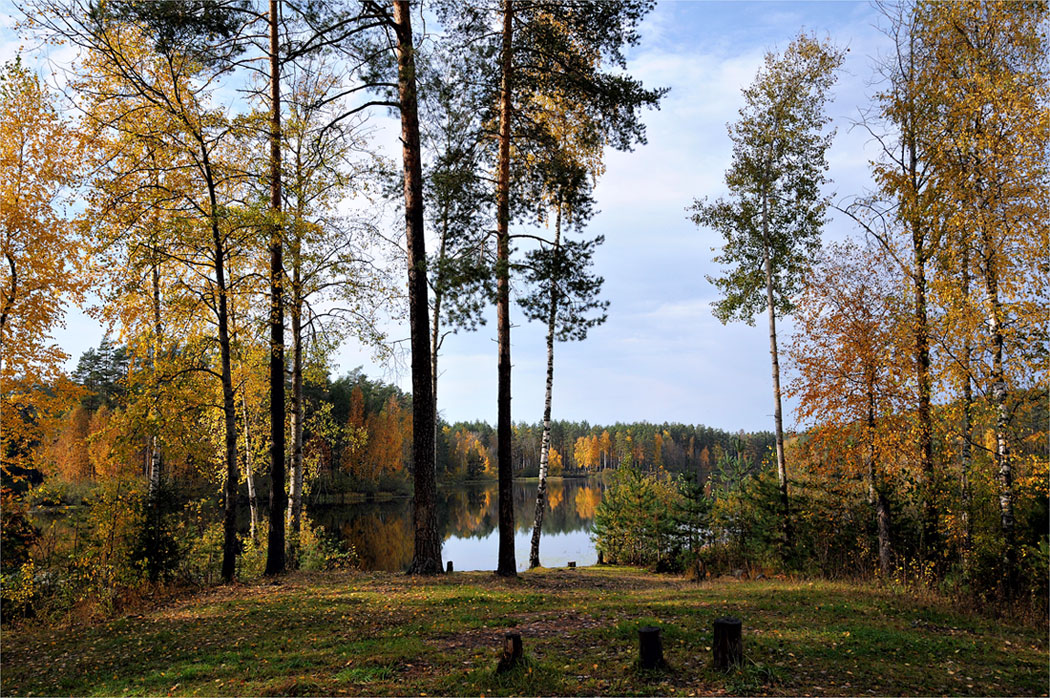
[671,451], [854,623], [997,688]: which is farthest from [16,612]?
[671,451]

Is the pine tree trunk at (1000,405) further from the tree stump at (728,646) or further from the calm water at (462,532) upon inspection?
the calm water at (462,532)

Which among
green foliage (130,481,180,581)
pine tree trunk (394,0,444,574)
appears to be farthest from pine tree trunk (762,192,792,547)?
green foliage (130,481,180,581)

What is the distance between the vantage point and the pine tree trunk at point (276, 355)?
1224cm

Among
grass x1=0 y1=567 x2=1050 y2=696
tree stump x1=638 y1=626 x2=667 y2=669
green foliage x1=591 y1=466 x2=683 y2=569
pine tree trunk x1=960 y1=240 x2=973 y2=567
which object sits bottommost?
green foliage x1=591 y1=466 x2=683 y2=569

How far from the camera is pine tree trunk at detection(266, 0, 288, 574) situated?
1224 centimetres

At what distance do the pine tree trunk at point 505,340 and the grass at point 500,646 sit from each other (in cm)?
236

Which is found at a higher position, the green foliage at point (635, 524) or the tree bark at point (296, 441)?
the tree bark at point (296, 441)

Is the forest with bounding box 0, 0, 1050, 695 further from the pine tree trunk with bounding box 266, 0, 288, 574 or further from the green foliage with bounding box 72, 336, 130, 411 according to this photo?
the green foliage with bounding box 72, 336, 130, 411

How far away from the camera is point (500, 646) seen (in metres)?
6.62

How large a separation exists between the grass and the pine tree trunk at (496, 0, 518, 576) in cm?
236

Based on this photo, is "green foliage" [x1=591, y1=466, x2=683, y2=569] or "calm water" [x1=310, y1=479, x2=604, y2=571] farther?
"calm water" [x1=310, y1=479, x2=604, y2=571]

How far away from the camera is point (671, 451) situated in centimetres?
11812

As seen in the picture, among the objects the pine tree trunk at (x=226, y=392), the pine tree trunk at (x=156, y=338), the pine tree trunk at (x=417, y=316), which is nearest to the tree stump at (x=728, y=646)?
the pine tree trunk at (x=417, y=316)

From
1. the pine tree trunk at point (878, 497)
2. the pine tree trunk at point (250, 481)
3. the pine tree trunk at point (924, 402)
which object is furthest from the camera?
the pine tree trunk at point (250, 481)
